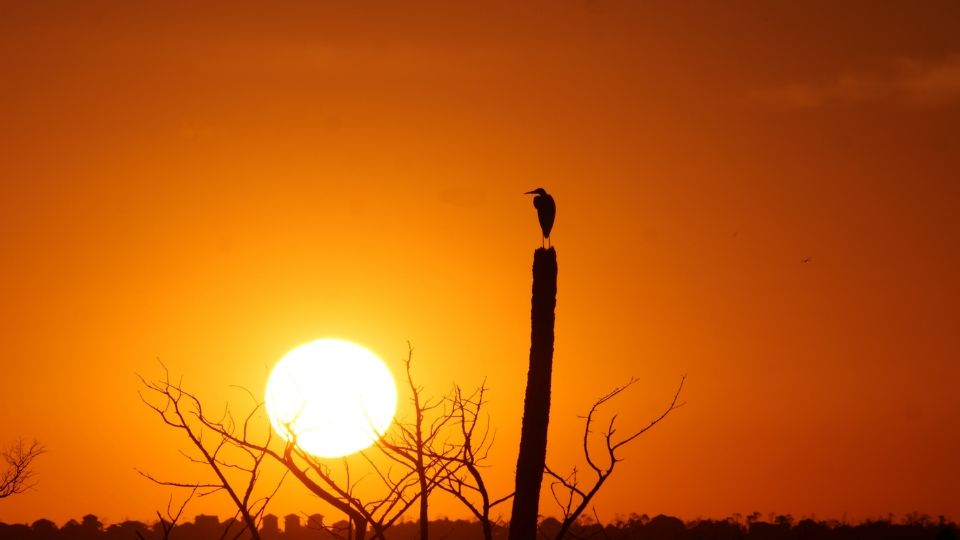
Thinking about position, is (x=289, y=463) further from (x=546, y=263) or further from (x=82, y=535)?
(x=82, y=535)

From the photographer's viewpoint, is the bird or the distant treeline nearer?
the bird

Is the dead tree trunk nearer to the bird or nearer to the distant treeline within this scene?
the bird

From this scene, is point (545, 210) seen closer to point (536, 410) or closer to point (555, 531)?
point (536, 410)

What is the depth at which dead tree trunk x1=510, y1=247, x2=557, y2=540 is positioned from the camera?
1039cm

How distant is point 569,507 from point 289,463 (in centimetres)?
251

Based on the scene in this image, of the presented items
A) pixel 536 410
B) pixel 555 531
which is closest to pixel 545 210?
pixel 536 410

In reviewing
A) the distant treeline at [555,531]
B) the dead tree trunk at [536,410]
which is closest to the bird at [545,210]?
the dead tree trunk at [536,410]

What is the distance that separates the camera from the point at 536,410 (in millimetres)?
10398

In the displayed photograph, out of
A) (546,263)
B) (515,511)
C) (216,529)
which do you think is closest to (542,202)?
(546,263)

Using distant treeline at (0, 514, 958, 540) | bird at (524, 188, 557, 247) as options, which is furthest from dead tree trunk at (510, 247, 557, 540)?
distant treeline at (0, 514, 958, 540)

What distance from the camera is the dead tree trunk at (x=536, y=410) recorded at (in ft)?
34.1

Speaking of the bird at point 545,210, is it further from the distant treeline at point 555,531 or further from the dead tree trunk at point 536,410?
the distant treeline at point 555,531

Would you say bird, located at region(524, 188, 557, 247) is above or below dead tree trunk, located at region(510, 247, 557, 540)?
above

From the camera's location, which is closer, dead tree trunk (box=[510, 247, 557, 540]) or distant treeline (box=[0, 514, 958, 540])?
dead tree trunk (box=[510, 247, 557, 540])
